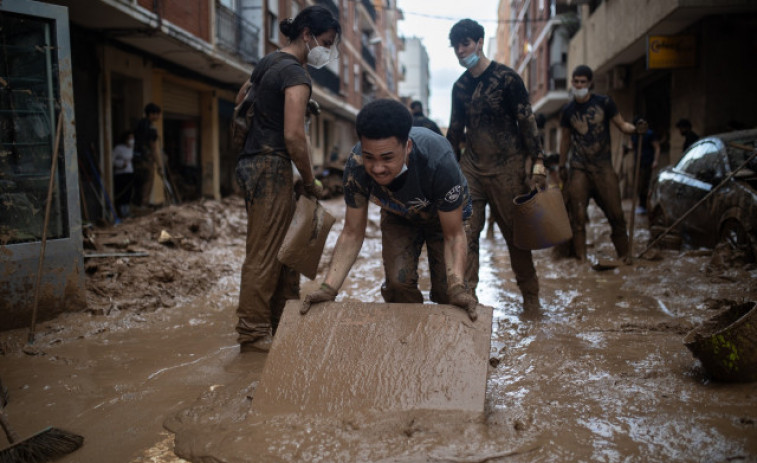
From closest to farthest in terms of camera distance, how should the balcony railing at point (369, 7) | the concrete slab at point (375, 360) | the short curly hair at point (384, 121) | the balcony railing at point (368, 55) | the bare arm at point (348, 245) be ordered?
the concrete slab at point (375, 360), the short curly hair at point (384, 121), the bare arm at point (348, 245), the balcony railing at point (369, 7), the balcony railing at point (368, 55)

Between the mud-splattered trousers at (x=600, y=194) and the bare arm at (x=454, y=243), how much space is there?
353cm

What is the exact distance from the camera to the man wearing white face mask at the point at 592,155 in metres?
5.73

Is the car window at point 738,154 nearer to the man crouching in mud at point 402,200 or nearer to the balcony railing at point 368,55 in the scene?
the man crouching in mud at point 402,200

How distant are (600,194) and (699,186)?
104cm

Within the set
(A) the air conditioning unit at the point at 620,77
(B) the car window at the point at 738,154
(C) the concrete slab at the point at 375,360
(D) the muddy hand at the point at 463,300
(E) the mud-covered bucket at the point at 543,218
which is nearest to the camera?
(C) the concrete slab at the point at 375,360

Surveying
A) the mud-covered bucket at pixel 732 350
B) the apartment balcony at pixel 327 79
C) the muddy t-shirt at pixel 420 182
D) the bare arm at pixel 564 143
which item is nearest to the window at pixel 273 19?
the apartment balcony at pixel 327 79

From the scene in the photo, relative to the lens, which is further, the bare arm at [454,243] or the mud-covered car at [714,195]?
the mud-covered car at [714,195]

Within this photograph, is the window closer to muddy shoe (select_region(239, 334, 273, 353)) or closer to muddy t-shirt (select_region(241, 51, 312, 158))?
muddy t-shirt (select_region(241, 51, 312, 158))

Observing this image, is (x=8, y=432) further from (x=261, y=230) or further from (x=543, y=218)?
(x=543, y=218)

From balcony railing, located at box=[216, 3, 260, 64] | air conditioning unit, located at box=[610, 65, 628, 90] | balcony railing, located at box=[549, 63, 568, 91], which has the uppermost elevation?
balcony railing, located at box=[549, 63, 568, 91]

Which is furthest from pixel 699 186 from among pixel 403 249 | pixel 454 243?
pixel 454 243

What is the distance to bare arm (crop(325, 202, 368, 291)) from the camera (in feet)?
9.01

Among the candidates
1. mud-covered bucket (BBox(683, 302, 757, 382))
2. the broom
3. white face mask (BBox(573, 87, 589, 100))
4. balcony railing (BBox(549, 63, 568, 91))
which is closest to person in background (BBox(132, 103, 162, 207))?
white face mask (BBox(573, 87, 589, 100))

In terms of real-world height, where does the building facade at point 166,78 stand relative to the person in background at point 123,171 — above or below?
above
